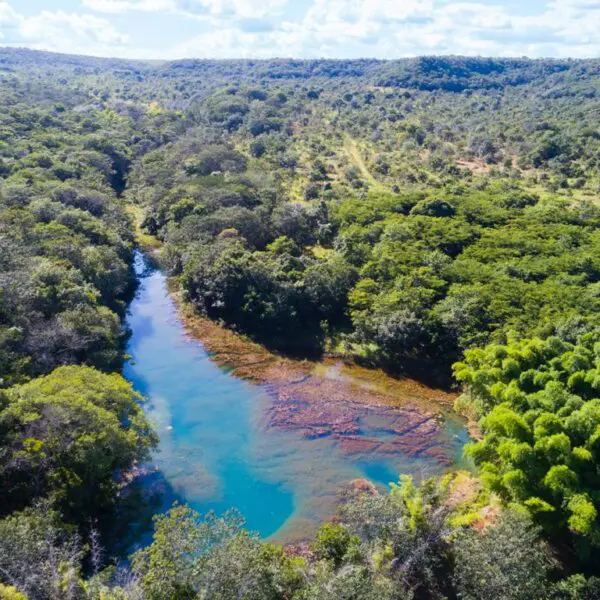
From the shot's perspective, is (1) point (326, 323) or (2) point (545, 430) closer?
(2) point (545, 430)

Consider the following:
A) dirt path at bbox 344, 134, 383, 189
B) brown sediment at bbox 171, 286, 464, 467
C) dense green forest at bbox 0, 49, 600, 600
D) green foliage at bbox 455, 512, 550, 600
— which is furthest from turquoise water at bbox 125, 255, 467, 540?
dirt path at bbox 344, 134, 383, 189

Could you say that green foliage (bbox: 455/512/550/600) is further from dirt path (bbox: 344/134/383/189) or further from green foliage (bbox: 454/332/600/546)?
dirt path (bbox: 344/134/383/189)

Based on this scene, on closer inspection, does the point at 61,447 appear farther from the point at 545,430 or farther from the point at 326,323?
the point at 326,323

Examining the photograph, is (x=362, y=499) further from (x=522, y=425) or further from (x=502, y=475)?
(x=522, y=425)

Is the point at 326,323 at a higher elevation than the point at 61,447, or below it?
below

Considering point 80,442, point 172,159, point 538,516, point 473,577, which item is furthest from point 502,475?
point 172,159

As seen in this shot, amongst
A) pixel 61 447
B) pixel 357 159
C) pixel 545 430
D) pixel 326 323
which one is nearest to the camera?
pixel 61 447

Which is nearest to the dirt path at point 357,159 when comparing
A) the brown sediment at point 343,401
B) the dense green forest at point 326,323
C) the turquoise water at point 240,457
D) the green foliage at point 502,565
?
the dense green forest at point 326,323

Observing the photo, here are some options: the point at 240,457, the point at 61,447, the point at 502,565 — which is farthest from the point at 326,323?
the point at 502,565
